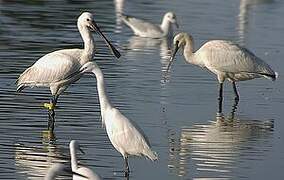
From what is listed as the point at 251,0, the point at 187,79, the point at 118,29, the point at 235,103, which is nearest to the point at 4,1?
the point at 118,29

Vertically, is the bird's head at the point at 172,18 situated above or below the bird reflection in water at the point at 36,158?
below

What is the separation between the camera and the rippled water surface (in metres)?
12.9

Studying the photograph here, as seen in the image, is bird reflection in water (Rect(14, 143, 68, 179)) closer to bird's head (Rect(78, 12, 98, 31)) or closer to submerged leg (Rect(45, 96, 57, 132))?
submerged leg (Rect(45, 96, 57, 132))

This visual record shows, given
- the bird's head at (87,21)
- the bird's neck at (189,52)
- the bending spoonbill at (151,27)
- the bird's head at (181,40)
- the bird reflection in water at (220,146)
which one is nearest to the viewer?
the bird reflection in water at (220,146)

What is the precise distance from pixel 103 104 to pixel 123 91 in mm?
5706

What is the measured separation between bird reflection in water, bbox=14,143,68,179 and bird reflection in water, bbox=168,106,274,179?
1.42 metres

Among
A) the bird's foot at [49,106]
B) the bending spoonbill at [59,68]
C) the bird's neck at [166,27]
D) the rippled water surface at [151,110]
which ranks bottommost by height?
the bird's neck at [166,27]

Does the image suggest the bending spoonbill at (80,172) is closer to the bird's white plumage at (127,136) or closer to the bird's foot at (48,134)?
the bird's white plumage at (127,136)

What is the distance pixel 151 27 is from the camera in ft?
86.8

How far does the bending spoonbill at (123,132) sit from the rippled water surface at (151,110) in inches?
19.1

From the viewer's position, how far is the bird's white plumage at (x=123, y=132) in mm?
11723

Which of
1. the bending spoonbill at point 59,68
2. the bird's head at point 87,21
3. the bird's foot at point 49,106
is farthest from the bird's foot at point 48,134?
the bird's head at point 87,21

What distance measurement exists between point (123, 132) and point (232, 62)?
6.59 m

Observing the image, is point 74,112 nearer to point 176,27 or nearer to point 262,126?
point 262,126
